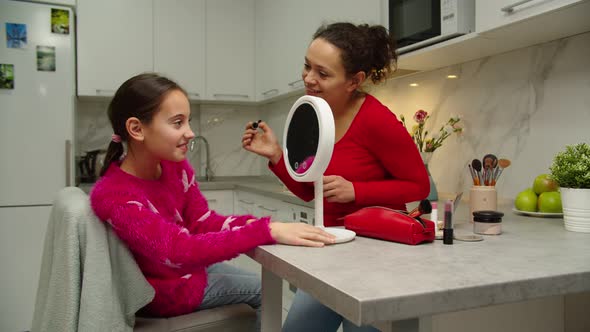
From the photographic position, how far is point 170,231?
0.98 metres

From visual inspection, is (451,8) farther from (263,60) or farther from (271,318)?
(263,60)

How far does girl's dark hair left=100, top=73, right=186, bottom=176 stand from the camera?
45.5 inches

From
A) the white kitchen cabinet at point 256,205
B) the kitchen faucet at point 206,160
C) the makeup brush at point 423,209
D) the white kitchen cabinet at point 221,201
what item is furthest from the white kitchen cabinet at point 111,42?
the makeup brush at point 423,209

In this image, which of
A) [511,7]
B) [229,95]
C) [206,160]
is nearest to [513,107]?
[511,7]

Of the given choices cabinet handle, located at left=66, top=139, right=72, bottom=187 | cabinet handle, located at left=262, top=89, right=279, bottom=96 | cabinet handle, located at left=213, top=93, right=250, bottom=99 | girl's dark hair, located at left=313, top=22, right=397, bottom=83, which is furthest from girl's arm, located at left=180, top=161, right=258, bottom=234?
cabinet handle, located at left=213, top=93, right=250, bottom=99

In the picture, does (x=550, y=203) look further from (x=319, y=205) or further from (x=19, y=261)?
(x=19, y=261)

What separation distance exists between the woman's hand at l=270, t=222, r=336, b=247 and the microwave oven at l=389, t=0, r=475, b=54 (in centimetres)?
104

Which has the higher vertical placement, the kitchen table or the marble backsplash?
the marble backsplash

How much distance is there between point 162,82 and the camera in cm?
118

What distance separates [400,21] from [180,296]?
1366 mm

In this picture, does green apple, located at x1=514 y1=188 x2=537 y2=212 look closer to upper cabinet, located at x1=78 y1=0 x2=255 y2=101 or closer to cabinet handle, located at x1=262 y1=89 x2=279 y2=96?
cabinet handle, located at x1=262 y1=89 x2=279 y2=96

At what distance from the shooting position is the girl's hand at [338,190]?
41.6 inches

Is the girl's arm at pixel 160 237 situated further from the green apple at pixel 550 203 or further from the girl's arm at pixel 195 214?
the green apple at pixel 550 203

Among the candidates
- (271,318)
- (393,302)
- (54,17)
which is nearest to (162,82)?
(271,318)
